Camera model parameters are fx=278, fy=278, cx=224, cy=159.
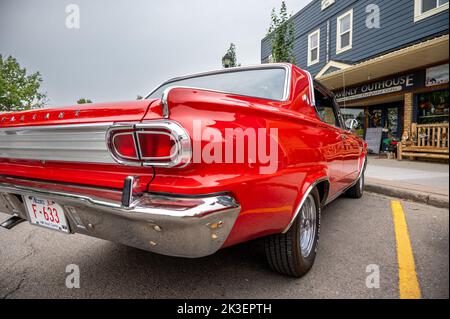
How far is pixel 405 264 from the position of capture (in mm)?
2154

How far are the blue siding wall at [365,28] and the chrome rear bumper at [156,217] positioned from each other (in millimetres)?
7269

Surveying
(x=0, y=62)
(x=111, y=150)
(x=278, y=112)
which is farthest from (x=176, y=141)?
(x=0, y=62)

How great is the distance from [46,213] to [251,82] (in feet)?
5.74

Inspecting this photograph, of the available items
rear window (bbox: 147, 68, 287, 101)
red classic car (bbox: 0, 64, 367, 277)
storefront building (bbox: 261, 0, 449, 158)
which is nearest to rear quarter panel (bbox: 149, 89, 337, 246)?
red classic car (bbox: 0, 64, 367, 277)

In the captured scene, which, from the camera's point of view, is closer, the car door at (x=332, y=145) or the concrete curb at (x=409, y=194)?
the car door at (x=332, y=145)

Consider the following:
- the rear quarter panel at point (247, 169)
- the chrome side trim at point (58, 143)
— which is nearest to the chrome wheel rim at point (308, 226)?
the rear quarter panel at point (247, 169)

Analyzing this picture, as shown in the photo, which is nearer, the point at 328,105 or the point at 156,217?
the point at 156,217

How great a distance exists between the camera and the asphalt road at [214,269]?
6.03ft

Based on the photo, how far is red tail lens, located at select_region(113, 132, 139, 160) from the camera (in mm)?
1372

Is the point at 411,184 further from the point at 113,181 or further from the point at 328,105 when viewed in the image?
the point at 113,181

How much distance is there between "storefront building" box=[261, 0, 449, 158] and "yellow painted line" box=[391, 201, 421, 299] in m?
3.40

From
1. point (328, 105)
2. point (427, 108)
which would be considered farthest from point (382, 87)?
point (328, 105)

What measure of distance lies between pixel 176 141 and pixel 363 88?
Result: 34.0 feet

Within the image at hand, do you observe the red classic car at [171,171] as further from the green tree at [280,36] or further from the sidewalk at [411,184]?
the green tree at [280,36]
